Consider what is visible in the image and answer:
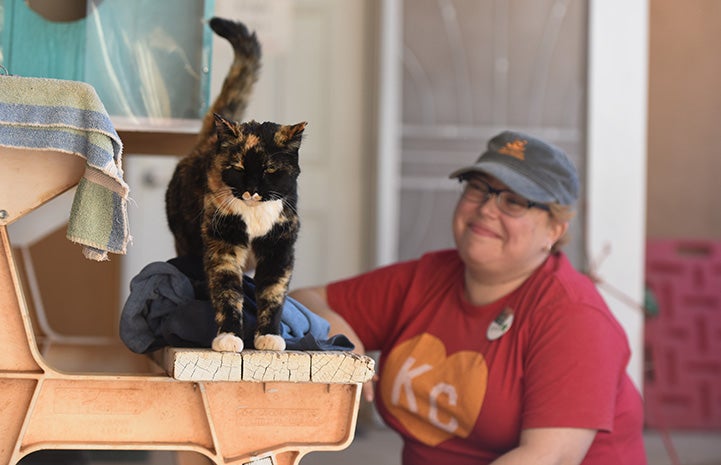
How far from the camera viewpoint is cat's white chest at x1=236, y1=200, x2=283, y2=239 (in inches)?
49.2

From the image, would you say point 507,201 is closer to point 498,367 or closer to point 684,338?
point 498,367

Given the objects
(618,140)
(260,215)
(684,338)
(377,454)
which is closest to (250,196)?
(260,215)

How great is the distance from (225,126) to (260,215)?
0.13 metres

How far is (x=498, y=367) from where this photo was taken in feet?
5.91

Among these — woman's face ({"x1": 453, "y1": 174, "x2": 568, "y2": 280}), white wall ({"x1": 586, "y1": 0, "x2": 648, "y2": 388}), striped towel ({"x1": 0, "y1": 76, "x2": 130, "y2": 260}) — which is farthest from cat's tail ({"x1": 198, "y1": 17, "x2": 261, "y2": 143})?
white wall ({"x1": 586, "y1": 0, "x2": 648, "y2": 388})

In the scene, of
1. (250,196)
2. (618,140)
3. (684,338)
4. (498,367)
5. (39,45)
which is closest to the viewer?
(250,196)

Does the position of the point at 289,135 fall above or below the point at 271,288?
above

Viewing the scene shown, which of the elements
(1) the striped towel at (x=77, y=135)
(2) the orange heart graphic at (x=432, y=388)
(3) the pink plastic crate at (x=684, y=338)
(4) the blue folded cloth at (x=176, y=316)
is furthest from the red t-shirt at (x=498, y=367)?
(3) the pink plastic crate at (x=684, y=338)

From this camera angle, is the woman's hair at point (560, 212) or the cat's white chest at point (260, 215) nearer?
the cat's white chest at point (260, 215)

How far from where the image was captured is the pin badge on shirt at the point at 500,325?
1.84 metres

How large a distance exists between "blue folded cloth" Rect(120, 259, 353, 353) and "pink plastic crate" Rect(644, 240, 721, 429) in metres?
2.96

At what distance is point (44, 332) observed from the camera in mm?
2271

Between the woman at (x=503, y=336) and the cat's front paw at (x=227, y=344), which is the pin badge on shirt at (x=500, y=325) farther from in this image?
the cat's front paw at (x=227, y=344)

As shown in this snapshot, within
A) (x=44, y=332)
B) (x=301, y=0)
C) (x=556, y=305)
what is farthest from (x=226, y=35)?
(x=301, y=0)
